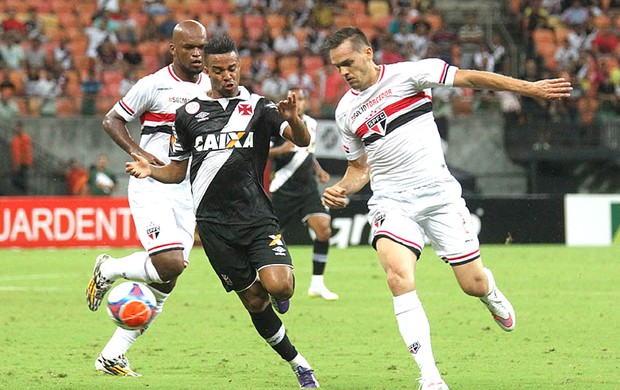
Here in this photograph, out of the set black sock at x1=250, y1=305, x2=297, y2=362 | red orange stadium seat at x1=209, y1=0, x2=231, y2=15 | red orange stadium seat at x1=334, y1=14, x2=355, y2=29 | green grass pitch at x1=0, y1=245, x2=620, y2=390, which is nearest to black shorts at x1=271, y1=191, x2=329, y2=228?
green grass pitch at x1=0, y1=245, x2=620, y2=390

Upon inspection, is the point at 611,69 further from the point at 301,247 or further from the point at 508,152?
the point at 301,247

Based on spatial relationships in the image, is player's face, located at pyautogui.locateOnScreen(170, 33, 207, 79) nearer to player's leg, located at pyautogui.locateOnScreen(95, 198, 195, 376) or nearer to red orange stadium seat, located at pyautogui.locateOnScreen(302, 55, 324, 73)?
player's leg, located at pyautogui.locateOnScreen(95, 198, 195, 376)

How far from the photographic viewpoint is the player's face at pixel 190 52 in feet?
30.6

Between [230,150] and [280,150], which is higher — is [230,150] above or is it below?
above

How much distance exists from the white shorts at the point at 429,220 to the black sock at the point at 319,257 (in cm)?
599

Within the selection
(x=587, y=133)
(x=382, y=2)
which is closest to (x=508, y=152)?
(x=587, y=133)

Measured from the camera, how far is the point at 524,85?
25.4 feet

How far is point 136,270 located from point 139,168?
97cm

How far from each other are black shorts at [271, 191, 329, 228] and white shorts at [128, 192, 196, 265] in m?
5.61

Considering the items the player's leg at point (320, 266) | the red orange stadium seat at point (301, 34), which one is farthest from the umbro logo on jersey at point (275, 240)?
the red orange stadium seat at point (301, 34)

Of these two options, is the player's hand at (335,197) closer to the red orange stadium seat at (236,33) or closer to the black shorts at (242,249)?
the black shorts at (242,249)

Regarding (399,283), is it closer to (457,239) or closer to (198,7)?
(457,239)

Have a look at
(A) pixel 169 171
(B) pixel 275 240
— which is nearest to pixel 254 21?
(A) pixel 169 171

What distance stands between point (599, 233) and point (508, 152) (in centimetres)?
420
